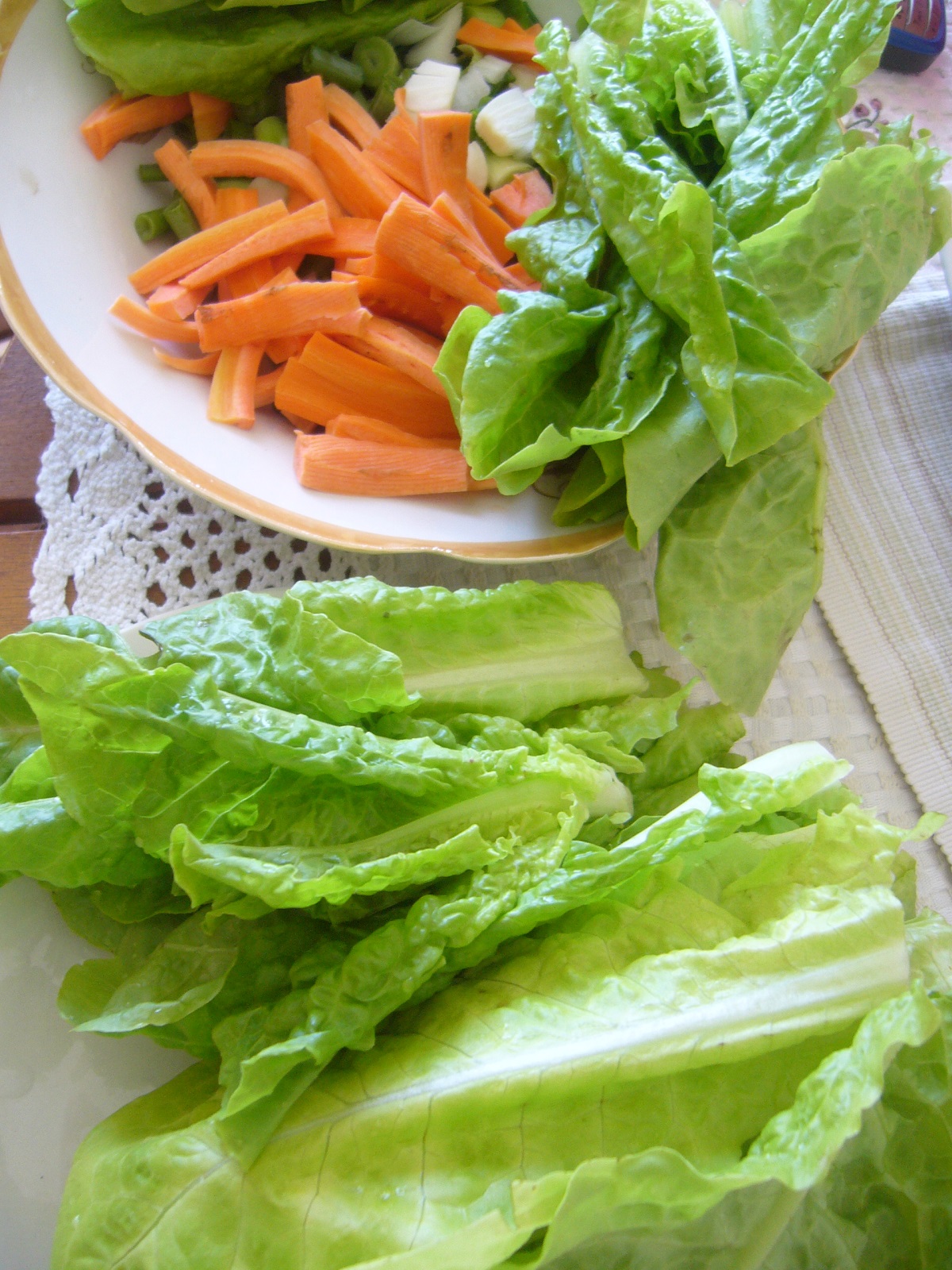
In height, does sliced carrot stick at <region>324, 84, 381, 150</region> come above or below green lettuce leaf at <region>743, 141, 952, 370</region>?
above

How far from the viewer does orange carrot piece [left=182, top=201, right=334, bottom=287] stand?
3.27 feet

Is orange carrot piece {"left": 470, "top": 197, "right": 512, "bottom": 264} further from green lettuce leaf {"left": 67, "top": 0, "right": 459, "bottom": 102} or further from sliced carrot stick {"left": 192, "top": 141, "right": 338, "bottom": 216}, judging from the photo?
green lettuce leaf {"left": 67, "top": 0, "right": 459, "bottom": 102}

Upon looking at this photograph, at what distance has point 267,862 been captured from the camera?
2.01 ft

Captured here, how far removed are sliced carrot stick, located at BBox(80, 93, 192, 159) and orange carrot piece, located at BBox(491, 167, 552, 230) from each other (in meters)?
0.40

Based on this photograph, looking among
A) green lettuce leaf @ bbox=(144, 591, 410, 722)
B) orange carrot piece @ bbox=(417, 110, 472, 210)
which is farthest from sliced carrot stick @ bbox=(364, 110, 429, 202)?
green lettuce leaf @ bbox=(144, 591, 410, 722)

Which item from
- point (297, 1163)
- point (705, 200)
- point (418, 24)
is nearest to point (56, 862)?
point (297, 1163)

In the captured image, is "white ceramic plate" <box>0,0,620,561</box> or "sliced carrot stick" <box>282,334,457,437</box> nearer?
"white ceramic plate" <box>0,0,620,561</box>

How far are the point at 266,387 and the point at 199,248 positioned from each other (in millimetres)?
185

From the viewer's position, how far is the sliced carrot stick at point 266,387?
98 centimetres

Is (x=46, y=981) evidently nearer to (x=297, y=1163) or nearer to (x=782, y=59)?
(x=297, y=1163)

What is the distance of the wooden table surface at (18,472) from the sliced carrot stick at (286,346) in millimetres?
288

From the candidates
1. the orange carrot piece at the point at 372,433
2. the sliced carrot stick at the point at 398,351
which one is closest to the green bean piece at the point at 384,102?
the sliced carrot stick at the point at 398,351

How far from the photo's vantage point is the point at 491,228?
1.06 m

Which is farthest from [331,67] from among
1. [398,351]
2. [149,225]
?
[398,351]
